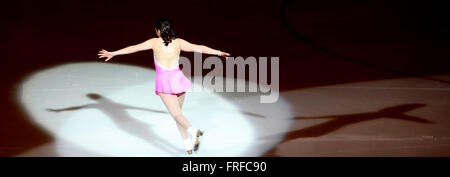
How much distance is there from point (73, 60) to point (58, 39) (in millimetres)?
1058

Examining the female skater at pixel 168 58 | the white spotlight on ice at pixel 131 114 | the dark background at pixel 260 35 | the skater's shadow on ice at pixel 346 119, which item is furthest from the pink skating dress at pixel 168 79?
the dark background at pixel 260 35

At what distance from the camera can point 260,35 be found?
7.41 m

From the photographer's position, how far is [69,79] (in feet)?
18.4

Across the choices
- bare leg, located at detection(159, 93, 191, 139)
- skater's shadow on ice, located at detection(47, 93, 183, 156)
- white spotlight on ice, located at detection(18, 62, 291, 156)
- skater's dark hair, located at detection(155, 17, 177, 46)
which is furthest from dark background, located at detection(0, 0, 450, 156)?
skater's dark hair, located at detection(155, 17, 177, 46)

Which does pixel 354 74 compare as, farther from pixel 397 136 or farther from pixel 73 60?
pixel 73 60

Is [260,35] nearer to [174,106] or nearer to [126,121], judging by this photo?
[126,121]

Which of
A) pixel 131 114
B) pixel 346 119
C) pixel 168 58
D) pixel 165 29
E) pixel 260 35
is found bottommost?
pixel 346 119

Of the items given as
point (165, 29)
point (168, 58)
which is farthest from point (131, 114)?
point (165, 29)

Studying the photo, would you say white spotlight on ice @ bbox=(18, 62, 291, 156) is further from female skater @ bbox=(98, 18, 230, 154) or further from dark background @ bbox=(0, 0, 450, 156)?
female skater @ bbox=(98, 18, 230, 154)

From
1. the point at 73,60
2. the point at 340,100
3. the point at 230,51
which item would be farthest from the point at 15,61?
the point at 340,100

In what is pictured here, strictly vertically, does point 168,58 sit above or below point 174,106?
above

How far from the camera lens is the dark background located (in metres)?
5.98

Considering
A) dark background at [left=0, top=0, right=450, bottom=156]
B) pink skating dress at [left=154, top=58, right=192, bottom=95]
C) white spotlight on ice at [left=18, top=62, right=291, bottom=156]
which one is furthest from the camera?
dark background at [left=0, top=0, right=450, bottom=156]

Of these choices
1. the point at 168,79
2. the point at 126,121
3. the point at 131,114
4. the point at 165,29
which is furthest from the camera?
the point at 131,114
